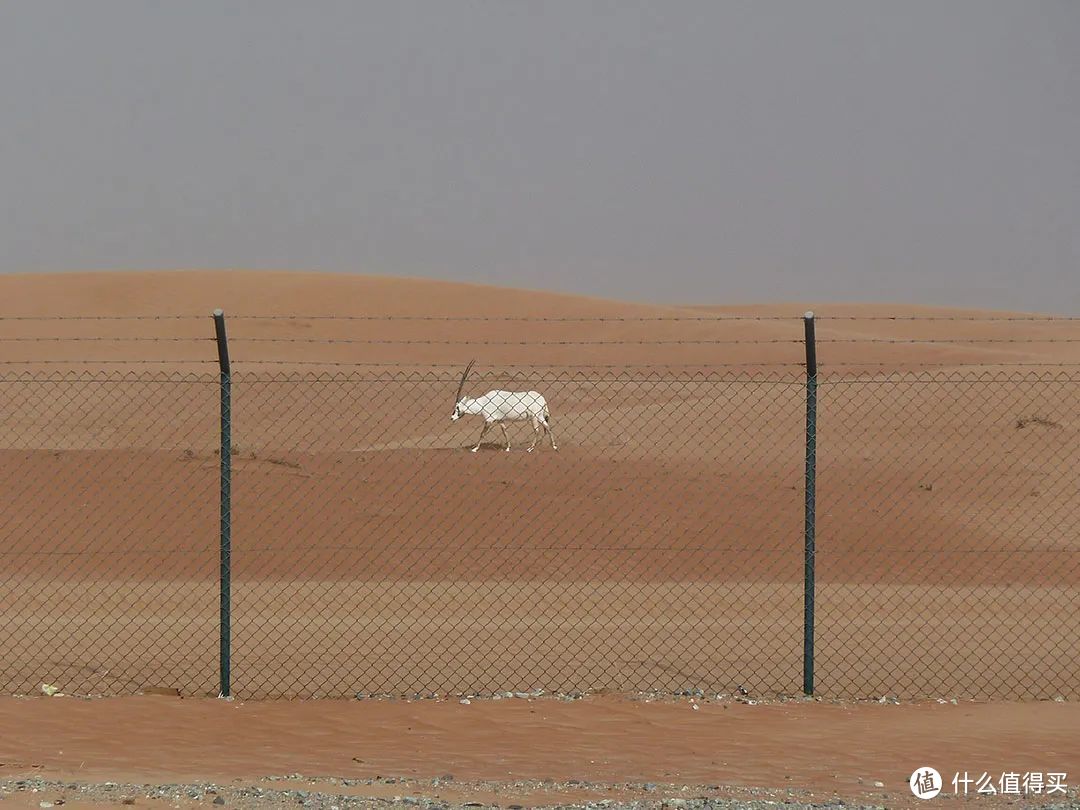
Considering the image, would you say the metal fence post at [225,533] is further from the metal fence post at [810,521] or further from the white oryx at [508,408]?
the white oryx at [508,408]

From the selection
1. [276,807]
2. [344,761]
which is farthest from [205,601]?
[276,807]

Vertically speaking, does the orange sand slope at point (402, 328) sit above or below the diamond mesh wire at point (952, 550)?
above

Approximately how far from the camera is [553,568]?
14156 millimetres

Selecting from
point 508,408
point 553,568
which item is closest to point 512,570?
point 553,568

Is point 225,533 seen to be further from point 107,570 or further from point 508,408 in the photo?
point 508,408

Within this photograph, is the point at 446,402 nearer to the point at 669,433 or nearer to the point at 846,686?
the point at 669,433

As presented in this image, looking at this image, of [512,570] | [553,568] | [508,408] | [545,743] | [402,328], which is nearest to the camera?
[545,743]

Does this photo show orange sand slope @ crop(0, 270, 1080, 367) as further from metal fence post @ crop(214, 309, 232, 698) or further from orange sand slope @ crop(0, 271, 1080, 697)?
metal fence post @ crop(214, 309, 232, 698)

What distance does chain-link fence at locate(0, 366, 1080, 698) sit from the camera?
10516 millimetres

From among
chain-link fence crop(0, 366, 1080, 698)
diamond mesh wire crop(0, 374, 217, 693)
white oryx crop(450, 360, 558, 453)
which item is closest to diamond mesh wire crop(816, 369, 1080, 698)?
chain-link fence crop(0, 366, 1080, 698)

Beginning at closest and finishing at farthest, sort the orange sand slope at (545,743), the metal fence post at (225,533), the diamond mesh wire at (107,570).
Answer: the orange sand slope at (545,743)
the metal fence post at (225,533)
the diamond mesh wire at (107,570)

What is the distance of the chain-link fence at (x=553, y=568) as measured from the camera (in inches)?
414

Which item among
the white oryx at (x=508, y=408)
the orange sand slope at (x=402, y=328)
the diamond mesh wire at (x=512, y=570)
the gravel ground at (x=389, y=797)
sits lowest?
the gravel ground at (x=389, y=797)

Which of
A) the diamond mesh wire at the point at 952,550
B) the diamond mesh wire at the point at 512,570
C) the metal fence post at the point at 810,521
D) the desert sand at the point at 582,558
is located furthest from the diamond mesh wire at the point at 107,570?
the diamond mesh wire at the point at 952,550
